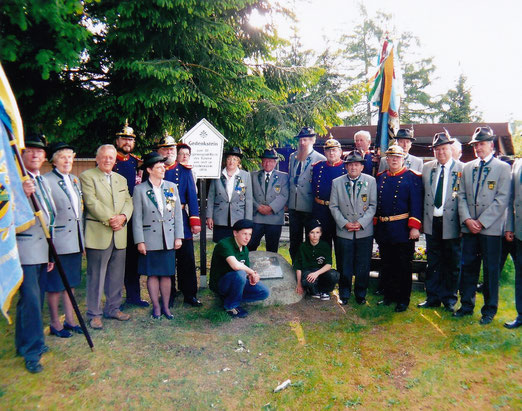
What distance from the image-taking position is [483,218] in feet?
15.5

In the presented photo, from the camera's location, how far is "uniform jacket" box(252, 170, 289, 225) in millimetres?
6244

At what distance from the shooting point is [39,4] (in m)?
4.09

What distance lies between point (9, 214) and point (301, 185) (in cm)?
420

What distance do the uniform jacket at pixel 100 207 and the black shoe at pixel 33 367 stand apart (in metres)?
1.31

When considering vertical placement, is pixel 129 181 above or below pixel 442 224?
above

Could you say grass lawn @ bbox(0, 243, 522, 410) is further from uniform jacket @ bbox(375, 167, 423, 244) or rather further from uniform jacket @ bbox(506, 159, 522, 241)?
uniform jacket @ bbox(506, 159, 522, 241)

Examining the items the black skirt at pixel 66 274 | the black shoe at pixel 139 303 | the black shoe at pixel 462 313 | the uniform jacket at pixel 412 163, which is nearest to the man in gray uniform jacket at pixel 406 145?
the uniform jacket at pixel 412 163

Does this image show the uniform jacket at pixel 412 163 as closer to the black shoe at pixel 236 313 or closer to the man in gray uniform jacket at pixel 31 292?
the black shoe at pixel 236 313

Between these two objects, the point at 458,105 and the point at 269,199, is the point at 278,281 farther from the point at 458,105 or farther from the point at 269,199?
the point at 458,105

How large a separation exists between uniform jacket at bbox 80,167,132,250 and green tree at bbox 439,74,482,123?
25.8m

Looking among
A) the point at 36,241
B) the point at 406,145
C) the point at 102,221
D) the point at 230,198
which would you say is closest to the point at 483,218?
the point at 406,145

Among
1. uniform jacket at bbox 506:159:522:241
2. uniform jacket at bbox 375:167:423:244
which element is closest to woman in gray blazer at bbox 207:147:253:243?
uniform jacket at bbox 375:167:423:244

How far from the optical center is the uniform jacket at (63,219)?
4.16 metres

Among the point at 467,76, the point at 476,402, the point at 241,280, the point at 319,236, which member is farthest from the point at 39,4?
the point at 467,76
